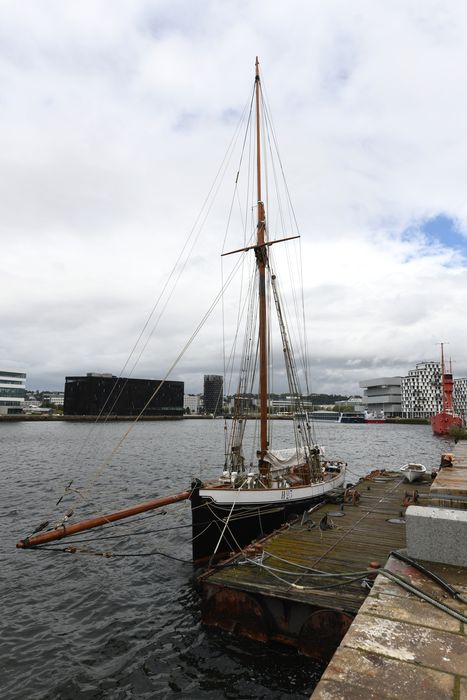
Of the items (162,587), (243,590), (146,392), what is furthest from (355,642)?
(146,392)

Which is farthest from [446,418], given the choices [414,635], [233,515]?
[414,635]

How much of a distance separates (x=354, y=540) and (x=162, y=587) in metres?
6.85

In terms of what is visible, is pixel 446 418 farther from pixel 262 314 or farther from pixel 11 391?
pixel 11 391

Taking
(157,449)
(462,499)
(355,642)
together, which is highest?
(462,499)

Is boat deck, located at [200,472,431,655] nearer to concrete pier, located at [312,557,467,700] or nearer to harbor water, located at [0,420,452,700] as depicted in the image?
harbor water, located at [0,420,452,700]

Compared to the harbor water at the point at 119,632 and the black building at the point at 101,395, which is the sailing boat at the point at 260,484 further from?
the black building at the point at 101,395

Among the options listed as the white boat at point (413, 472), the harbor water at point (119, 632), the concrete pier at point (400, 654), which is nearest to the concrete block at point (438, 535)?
the concrete pier at point (400, 654)

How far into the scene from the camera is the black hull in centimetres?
1538

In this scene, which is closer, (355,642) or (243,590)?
(355,642)

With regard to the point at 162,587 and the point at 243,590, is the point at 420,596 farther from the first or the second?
the point at 162,587

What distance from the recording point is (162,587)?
14953mm

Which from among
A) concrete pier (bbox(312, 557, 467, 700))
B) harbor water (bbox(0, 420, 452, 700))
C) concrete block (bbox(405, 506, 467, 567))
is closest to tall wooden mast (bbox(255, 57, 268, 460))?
harbor water (bbox(0, 420, 452, 700))

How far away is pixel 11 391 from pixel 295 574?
167m

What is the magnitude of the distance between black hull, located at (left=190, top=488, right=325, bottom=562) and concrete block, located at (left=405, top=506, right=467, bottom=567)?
8.60 meters
